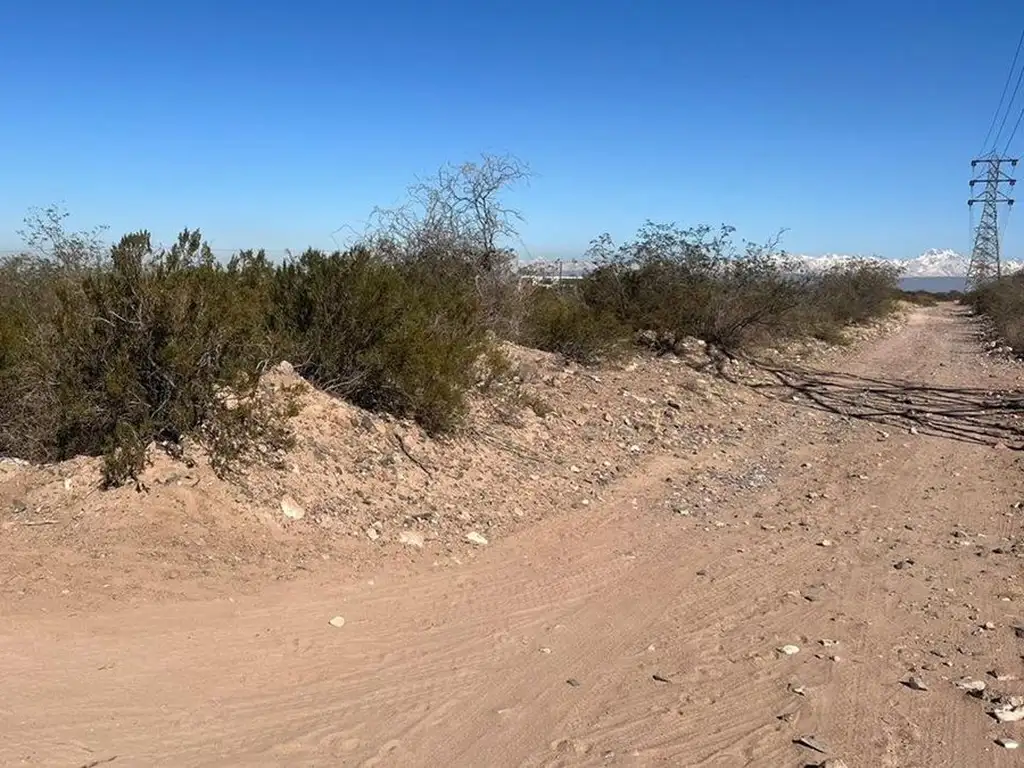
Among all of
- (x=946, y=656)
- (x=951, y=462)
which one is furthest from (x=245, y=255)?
(x=951, y=462)

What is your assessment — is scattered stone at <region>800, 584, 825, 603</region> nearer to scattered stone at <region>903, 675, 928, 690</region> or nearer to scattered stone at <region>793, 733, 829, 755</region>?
scattered stone at <region>903, 675, 928, 690</region>

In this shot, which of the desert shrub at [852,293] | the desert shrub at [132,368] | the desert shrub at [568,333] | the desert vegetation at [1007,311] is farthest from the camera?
the desert shrub at [852,293]

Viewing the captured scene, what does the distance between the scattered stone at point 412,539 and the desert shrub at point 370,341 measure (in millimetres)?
2084

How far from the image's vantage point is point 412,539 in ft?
21.0

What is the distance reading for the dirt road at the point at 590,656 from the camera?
3.67 m

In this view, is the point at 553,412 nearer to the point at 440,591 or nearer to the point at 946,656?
the point at 440,591

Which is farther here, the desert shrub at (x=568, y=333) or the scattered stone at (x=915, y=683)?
the desert shrub at (x=568, y=333)

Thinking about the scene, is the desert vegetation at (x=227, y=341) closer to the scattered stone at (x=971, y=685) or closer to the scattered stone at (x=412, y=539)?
the scattered stone at (x=412, y=539)

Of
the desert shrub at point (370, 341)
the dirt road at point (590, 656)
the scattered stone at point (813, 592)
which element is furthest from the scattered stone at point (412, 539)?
the scattered stone at point (813, 592)

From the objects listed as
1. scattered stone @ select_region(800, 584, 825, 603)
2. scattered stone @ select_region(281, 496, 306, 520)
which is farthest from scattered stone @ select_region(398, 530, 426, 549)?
scattered stone @ select_region(800, 584, 825, 603)

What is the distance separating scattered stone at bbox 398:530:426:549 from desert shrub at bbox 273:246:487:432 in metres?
2.08

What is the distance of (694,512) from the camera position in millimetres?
7543

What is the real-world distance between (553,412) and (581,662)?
6146 mm

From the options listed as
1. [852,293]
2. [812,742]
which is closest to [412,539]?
[812,742]
